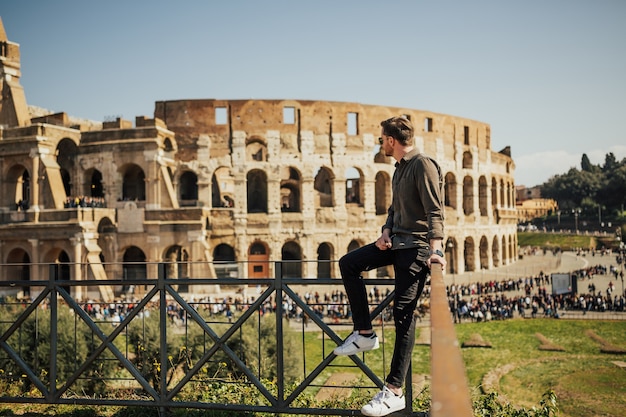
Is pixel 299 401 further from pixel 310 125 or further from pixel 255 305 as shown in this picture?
pixel 310 125

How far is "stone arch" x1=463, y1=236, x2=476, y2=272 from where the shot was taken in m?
37.2

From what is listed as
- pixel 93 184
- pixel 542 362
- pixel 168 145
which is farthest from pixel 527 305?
pixel 93 184

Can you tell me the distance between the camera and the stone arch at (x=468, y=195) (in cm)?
3778

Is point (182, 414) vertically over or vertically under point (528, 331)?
over

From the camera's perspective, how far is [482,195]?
130ft

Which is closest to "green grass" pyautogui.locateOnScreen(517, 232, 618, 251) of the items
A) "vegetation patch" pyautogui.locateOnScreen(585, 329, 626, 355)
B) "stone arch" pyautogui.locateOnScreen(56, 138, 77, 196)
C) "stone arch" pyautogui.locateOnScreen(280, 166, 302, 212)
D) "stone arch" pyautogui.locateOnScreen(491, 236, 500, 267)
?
"stone arch" pyautogui.locateOnScreen(491, 236, 500, 267)

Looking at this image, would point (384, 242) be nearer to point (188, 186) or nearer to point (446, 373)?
point (446, 373)

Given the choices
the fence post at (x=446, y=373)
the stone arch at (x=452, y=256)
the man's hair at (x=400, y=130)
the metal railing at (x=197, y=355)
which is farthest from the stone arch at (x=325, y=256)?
the fence post at (x=446, y=373)

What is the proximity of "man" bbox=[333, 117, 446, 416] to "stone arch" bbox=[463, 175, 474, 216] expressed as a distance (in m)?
35.6

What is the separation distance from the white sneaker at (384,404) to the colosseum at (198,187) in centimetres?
1977

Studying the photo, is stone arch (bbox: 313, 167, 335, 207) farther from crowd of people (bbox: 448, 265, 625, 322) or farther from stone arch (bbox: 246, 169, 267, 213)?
crowd of people (bbox: 448, 265, 625, 322)

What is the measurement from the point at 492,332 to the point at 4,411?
18.9 m

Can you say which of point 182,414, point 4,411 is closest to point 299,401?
point 182,414

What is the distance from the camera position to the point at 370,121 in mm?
32062
